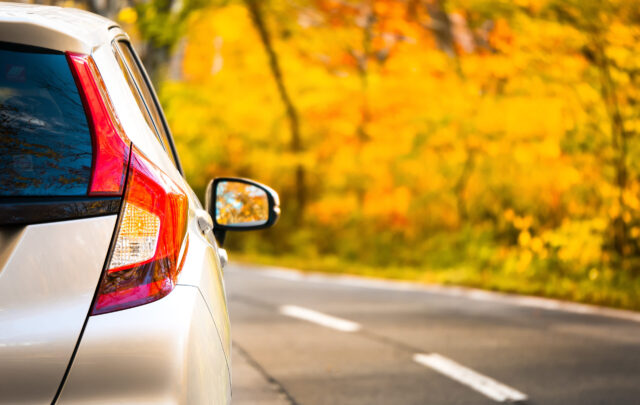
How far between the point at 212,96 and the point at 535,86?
1464cm

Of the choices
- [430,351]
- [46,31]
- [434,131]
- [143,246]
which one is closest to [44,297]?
[143,246]

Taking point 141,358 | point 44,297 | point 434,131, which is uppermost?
point 434,131

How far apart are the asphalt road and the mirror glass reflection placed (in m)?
2.38

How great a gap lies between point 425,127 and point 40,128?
746 inches

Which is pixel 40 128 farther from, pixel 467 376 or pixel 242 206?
pixel 467 376

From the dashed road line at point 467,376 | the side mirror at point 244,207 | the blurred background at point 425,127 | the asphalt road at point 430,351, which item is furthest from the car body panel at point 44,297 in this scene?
the blurred background at point 425,127

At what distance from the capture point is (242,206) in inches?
142

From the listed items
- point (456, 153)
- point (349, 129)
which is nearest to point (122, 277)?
point (456, 153)

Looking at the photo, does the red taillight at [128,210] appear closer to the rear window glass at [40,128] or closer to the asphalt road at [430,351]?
the rear window glass at [40,128]

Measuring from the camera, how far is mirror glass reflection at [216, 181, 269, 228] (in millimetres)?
3604

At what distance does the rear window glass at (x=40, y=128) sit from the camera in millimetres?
2352

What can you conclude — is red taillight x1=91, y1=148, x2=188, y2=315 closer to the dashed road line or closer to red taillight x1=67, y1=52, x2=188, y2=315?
red taillight x1=67, y1=52, x2=188, y2=315

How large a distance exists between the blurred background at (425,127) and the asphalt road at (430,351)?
2.03m

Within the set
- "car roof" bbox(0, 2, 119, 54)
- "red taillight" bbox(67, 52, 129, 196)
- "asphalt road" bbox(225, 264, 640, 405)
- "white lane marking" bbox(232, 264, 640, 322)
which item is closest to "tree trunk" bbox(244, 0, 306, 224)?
"white lane marking" bbox(232, 264, 640, 322)
